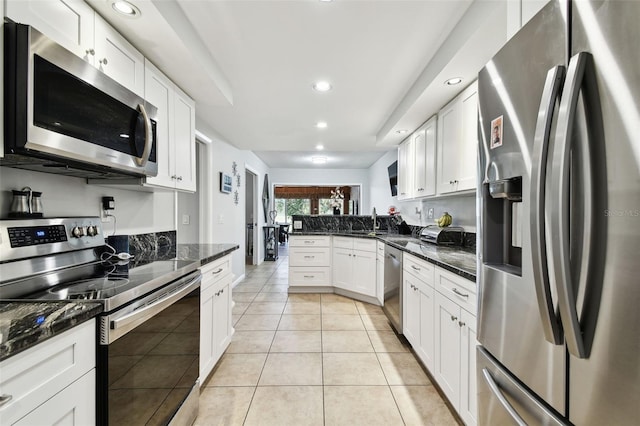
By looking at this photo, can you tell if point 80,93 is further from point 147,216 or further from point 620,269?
point 620,269

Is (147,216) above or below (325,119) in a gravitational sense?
below

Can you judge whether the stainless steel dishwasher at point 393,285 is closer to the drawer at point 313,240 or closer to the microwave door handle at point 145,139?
the drawer at point 313,240

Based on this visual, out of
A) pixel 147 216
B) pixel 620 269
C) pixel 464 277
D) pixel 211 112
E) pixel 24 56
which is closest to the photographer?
pixel 620 269

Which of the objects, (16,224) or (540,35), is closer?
(540,35)

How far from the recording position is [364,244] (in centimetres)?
378

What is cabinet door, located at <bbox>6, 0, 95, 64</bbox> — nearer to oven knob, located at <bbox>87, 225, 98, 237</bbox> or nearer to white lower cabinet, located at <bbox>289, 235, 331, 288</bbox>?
oven knob, located at <bbox>87, 225, 98, 237</bbox>

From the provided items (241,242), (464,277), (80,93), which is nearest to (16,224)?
(80,93)

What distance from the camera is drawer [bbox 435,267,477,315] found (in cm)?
140

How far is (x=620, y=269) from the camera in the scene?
59 cm

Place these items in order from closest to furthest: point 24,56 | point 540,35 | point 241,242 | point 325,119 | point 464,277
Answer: point 540,35, point 24,56, point 464,277, point 325,119, point 241,242

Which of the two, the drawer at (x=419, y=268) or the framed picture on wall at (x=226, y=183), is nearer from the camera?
the drawer at (x=419, y=268)

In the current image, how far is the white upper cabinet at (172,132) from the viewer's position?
6.05ft

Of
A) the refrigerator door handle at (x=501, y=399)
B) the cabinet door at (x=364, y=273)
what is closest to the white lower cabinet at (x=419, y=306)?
the refrigerator door handle at (x=501, y=399)

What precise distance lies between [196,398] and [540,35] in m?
2.29
